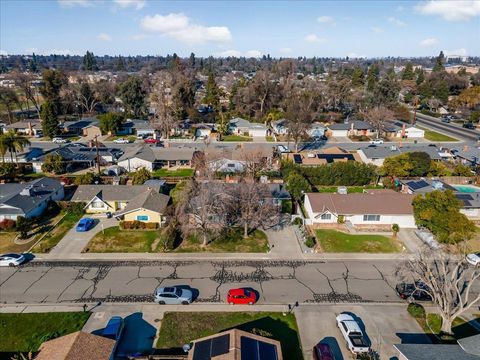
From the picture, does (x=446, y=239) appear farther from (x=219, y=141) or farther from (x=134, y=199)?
(x=219, y=141)

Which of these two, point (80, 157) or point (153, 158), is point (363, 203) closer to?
point (153, 158)

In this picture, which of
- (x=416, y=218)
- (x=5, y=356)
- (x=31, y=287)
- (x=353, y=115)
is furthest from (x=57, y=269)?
(x=353, y=115)

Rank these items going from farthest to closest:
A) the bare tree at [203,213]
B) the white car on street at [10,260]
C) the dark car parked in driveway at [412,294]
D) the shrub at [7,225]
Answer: the shrub at [7,225], the bare tree at [203,213], the white car on street at [10,260], the dark car parked in driveway at [412,294]

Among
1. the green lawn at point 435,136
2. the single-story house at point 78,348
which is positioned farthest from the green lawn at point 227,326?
the green lawn at point 435,136

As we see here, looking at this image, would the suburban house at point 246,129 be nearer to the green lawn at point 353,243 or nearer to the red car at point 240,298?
the green lawn at point 353,243

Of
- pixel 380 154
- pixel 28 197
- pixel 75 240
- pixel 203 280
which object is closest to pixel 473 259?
pixel 203 280

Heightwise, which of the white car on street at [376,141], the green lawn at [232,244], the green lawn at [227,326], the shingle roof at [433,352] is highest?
the shingle roof at [433,352]
